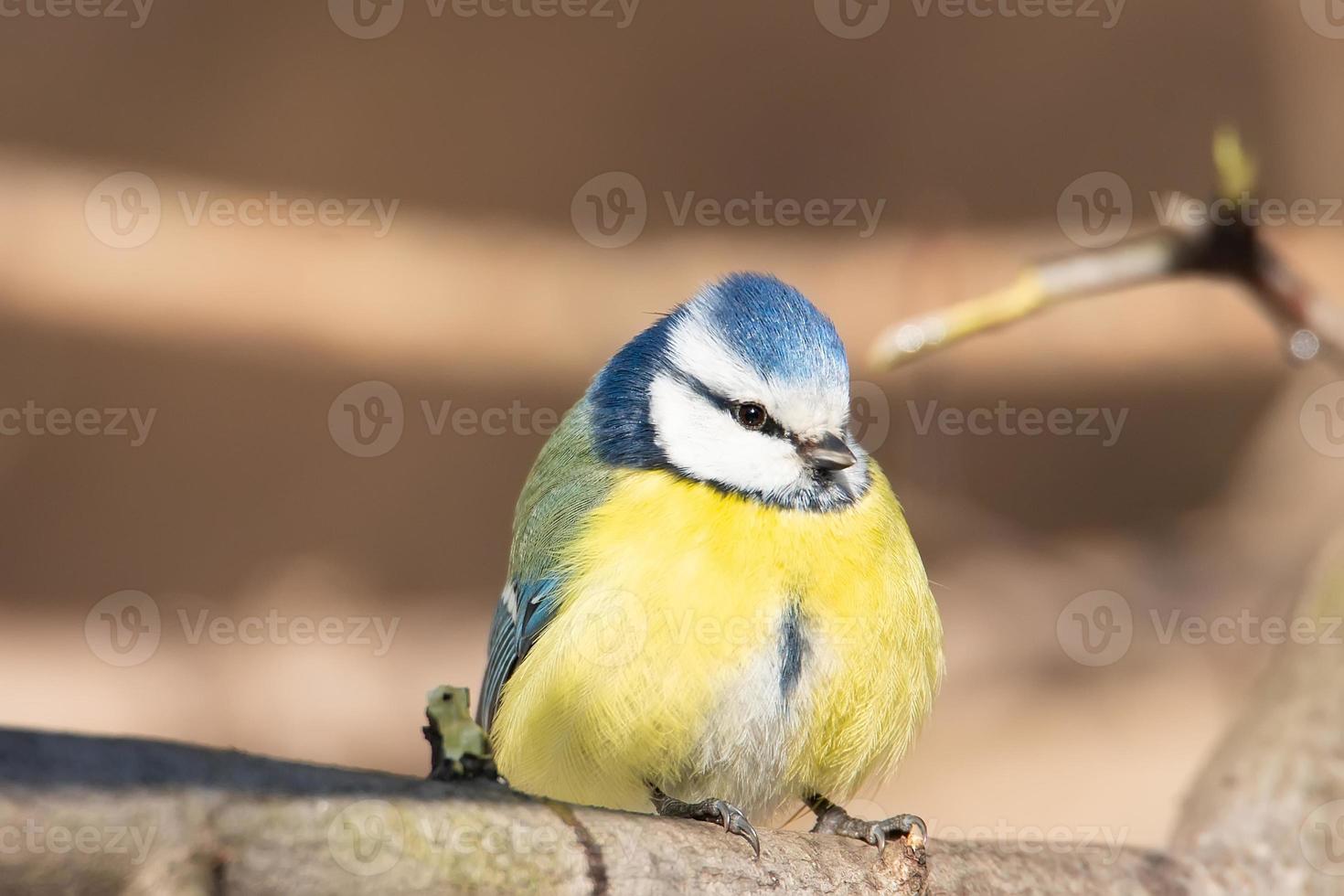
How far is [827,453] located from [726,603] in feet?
1.07

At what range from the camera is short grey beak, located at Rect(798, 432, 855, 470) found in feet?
6.79

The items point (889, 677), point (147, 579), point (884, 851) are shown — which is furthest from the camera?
point (147, 579)

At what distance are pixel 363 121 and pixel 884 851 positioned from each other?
309 centimetres

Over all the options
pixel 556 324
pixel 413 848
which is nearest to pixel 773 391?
pixel 413 848

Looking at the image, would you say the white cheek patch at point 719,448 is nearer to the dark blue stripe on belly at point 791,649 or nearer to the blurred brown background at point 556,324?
the dark blue stripe on belly at point 791,649

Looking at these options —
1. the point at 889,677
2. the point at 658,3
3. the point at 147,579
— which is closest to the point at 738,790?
the point at 889,677

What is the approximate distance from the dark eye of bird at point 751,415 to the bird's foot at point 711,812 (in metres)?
0.62

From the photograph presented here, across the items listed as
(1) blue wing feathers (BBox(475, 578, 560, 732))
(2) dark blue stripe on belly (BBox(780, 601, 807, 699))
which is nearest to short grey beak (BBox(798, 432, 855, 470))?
(2) dark blue stripe on belly (BBox(780, 601, 807, 699))

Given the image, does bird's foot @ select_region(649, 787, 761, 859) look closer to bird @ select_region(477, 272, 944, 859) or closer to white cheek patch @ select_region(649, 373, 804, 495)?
bird @ select_region(477, 272, 944, 859)

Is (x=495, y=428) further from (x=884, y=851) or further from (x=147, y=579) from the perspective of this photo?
(x=884, y=851)

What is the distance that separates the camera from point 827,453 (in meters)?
2.08

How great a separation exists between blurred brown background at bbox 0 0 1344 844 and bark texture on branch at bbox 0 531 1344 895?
275cm

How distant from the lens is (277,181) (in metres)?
4.11

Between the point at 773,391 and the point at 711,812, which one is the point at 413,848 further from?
the point at 773,391
